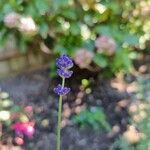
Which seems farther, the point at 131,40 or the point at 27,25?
the point at 131,40

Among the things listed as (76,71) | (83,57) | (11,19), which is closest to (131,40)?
(83,57)

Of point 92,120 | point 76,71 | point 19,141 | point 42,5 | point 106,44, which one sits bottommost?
point 19,141

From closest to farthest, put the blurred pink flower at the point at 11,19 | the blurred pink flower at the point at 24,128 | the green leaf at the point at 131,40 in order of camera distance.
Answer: the blurred pink flower at the point at 24,128, the blurred pink flower at the point at 11,19, the green leaf at the point at 131,40

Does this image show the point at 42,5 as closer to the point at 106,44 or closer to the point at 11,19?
the point at 11,19

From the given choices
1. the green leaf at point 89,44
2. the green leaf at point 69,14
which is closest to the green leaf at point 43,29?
the green leaf at point 69,14

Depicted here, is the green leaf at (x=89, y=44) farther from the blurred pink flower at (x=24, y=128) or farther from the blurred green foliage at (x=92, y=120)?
the blurred pink flower at (x=24, y=128)

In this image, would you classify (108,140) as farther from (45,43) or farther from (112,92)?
(45,43)

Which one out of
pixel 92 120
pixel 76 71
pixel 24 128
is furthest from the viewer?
pixel 76 71
